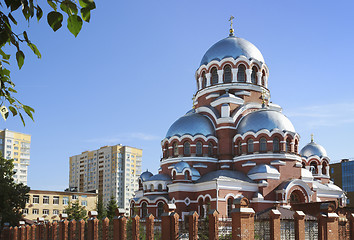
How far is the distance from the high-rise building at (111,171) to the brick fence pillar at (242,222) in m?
56.6

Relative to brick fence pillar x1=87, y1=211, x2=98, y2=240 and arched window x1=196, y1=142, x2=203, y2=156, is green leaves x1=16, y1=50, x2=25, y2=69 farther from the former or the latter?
arched window x1=196, y1=142, x2=203, y2=156

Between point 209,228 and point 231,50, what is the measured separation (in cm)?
1983

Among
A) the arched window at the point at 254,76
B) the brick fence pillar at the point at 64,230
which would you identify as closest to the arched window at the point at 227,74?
the arched window at the point at 254,76

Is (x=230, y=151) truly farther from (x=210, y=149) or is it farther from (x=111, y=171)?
(x=111, y=171)

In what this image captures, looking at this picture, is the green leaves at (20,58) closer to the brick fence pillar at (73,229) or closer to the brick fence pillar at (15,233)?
the brick fence pillar at (73,229)

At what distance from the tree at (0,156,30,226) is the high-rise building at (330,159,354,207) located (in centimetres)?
4456

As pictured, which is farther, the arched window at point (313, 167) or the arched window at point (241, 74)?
the arched window at point (313, 167)

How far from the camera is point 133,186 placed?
68.9m

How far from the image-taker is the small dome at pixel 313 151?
111ft

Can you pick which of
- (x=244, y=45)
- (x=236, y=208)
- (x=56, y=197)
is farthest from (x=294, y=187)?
(x=56, y=197)

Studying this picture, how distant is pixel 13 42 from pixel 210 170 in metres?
25.1

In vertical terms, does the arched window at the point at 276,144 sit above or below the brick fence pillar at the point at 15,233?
above

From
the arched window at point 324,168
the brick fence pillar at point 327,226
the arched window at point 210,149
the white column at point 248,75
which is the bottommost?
the brick fence pillar at point 327,226

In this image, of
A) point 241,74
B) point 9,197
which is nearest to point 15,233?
point 9,197
